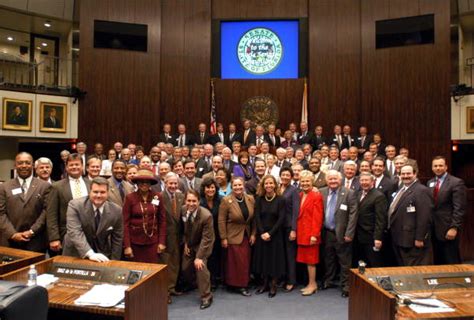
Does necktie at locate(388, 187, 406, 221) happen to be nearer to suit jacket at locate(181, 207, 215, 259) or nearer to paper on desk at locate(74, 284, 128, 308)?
suit jacket at locate(181, 207, 215, 259)

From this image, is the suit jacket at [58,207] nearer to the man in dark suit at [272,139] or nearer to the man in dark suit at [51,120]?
the man in dark suit at [272,139]

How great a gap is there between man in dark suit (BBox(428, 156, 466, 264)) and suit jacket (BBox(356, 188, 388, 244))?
2.04 ft

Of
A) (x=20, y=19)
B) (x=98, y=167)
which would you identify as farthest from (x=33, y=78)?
(x=98, y=167)

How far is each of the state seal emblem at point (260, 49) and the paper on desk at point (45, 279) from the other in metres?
8.86

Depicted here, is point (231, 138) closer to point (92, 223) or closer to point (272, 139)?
point (272, 139)

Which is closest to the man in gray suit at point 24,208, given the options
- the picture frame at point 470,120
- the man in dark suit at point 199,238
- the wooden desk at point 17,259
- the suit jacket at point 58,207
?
the suit jacket at point 58,207

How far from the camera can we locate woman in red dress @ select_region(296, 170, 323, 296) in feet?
15.7

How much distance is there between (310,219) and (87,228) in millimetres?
2604

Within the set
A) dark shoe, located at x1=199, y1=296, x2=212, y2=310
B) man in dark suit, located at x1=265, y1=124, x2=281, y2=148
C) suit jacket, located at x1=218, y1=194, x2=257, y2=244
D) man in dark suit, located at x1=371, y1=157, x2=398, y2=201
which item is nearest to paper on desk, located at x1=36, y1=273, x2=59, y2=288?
dark shoe, located at x1=199, y1=296, x2=212, y2=310

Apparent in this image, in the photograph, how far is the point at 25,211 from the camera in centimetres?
397

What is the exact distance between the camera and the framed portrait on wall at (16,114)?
32.2ft

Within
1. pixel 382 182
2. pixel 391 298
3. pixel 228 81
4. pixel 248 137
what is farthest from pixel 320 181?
pixel 228 81

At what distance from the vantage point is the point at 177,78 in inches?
425

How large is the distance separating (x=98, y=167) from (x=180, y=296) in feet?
5.71
